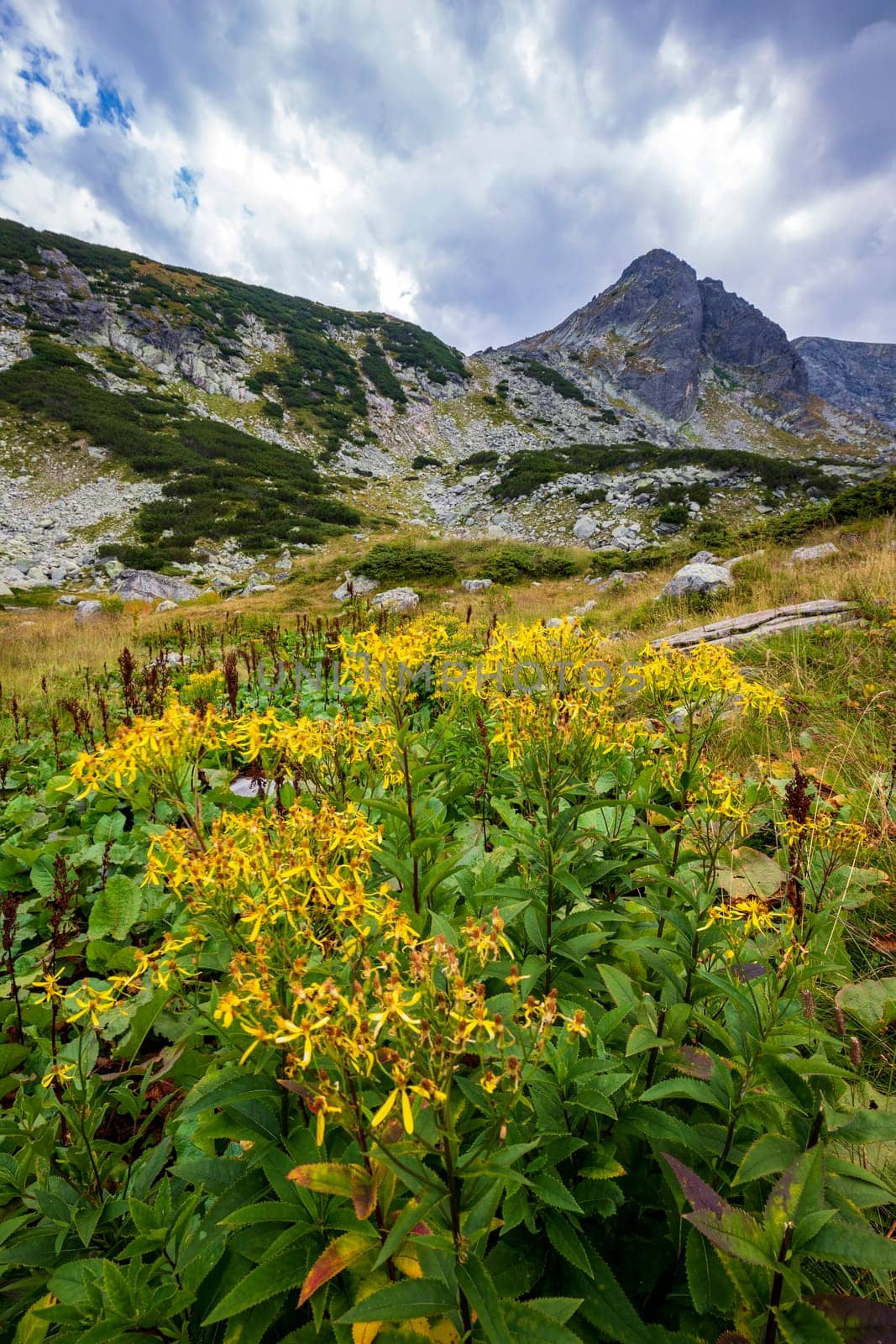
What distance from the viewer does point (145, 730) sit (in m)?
1.99

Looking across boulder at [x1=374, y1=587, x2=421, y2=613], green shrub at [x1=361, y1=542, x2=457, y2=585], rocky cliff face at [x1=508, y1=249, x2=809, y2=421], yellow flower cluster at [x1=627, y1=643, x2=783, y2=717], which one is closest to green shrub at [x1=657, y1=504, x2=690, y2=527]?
green shrub at [x1=361, y1=542, x2=457, y2=585]

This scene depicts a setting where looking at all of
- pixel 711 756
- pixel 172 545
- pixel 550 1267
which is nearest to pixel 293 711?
pixel 711 756

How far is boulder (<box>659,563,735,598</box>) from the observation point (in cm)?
1098

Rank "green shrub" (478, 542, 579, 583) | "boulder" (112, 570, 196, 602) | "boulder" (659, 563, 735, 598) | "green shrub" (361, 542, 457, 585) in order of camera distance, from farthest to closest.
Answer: "boulder" (112, 570, 196, 602) < "green shrub" (361, 542, 457, 585) < "green shrub" (478, 542, 579, 583) < "boulder" (659, 563, 735, 598)

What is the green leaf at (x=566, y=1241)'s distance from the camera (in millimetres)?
1266

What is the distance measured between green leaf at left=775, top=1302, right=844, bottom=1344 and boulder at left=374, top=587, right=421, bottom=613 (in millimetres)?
13751

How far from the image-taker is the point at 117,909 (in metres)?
3.26

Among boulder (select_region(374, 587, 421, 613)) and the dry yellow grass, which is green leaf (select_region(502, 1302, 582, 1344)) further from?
boulder (select_region(374, 587, 421, 613))

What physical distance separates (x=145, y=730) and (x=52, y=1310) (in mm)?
1531

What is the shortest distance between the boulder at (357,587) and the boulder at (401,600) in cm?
152

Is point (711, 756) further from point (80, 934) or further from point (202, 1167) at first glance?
point (80, 934)

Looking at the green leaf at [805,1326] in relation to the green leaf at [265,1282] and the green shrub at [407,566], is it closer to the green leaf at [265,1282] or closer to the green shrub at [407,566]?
the green leaf at [265,1282]

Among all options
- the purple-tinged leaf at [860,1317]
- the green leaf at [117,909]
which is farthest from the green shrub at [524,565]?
the purple-tinged leaf at [860,1317]

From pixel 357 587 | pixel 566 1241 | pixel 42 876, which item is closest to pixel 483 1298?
pixel 566 1241
